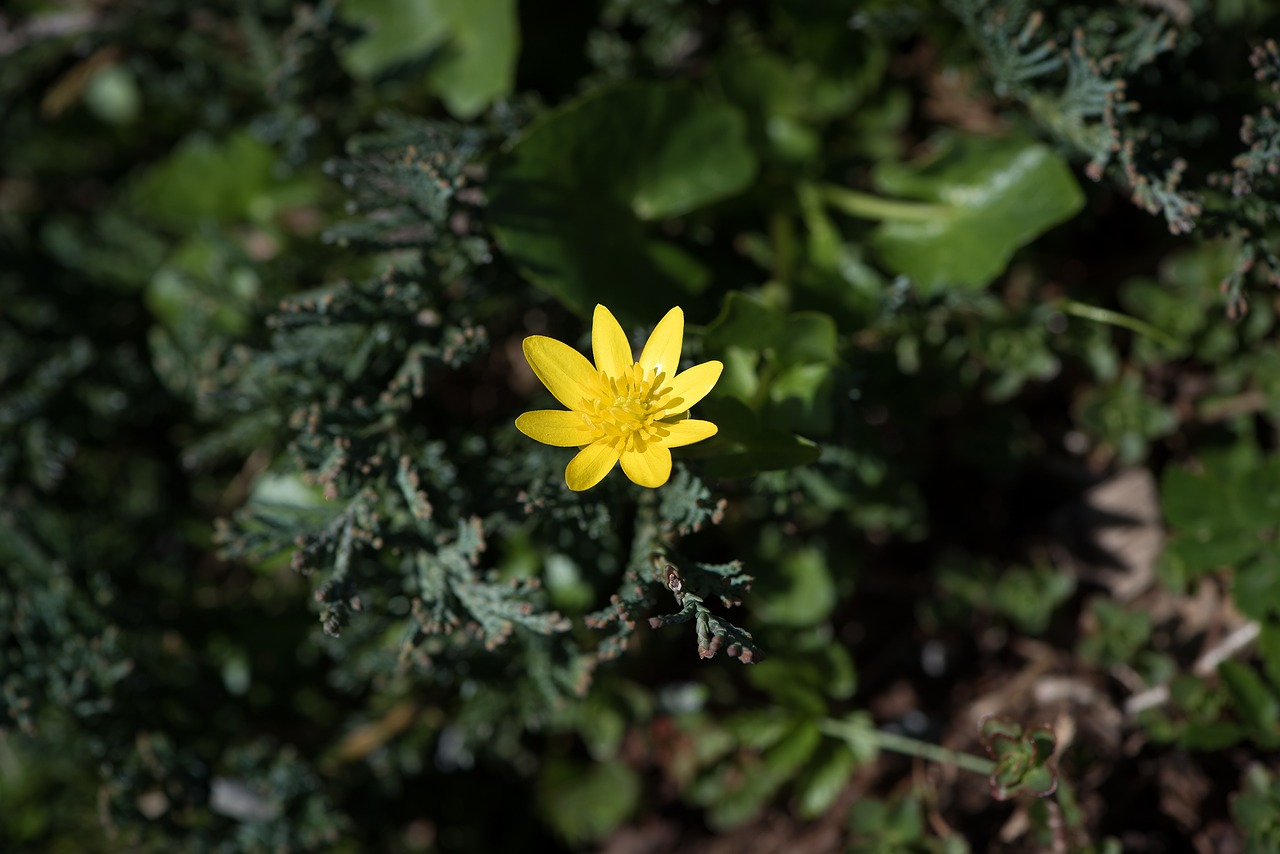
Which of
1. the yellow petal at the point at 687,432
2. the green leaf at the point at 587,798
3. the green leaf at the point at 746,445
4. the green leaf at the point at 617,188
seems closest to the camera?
the yellow petal at the point at 687,432

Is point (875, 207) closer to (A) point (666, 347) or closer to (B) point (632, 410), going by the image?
(A) point (666, 347)

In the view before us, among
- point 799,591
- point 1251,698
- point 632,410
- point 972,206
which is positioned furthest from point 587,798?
point 972,206

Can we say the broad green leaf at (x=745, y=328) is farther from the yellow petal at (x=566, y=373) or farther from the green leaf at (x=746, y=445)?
the yellow petal at (x=566, y=373)

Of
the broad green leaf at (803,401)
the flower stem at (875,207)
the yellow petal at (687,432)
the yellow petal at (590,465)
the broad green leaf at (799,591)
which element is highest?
the yellow petal at (687,432)

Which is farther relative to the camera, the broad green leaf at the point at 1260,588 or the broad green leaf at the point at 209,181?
the broad green leaf at the point at 209,181

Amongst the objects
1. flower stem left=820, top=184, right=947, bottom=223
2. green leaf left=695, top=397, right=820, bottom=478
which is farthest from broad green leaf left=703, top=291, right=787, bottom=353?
flower stem left=820, top=184, right=947, bottom=223

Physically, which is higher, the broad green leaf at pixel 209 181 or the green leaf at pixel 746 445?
the green leaf at pixel 746 445

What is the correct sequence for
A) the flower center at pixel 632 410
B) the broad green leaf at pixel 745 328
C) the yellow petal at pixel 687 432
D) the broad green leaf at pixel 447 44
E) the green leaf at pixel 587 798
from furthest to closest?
the green leaf at pixel 587 798 → the broad green leaf at pixel 447 44 → the broad green leaf at pixel 745 328 → the flower center at pixel 632 410 → the yellow petal at pixel 687 432

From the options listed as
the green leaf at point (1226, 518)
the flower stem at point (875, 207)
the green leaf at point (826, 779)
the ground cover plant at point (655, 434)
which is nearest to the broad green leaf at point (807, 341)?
the ground cover plant at point (655, 434)
